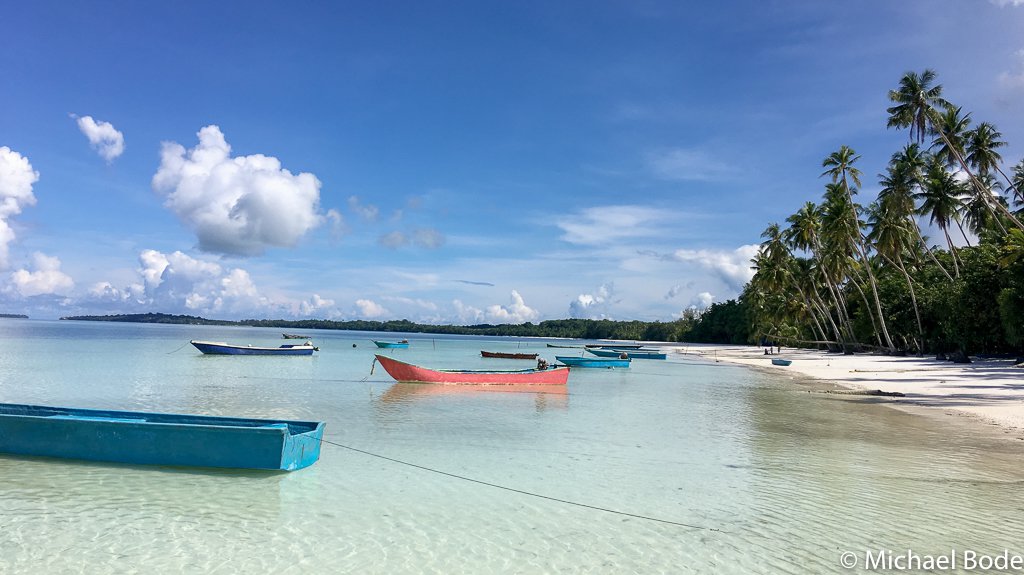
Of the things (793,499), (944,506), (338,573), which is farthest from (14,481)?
(944,506)

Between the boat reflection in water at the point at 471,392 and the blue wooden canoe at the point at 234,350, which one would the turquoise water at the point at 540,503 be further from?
the blue wooden canoe at the point at 234,350

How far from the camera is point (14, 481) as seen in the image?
29.0 feet

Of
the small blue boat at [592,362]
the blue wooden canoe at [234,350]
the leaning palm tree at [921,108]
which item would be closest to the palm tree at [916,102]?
the leaning palm tree at [921,108]

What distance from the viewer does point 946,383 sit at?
976 inches

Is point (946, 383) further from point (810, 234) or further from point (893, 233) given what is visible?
point (810, 234)

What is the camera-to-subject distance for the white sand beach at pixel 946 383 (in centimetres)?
1727

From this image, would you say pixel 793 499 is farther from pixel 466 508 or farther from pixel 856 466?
pixel 466 508

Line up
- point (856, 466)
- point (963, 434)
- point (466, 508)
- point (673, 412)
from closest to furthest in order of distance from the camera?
point (466, 508), point (856, 466), point (963, 434), point (673, 412)

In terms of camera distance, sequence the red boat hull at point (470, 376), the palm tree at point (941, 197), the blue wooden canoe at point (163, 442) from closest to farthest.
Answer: the blue wooden canoe at point (163, 442), the red boat hull at point (470, 376), the palm tree at point (941, 197)

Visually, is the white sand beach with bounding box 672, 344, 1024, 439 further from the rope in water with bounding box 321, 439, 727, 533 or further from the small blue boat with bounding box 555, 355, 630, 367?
the small blue boat with bounding box 555, 355, 630, 367

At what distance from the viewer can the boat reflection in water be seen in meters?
20.3

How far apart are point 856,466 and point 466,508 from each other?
738 cm

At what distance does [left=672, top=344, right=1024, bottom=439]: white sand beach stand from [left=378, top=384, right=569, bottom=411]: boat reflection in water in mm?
11610

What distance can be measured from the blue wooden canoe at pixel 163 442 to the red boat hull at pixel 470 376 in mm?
13905
